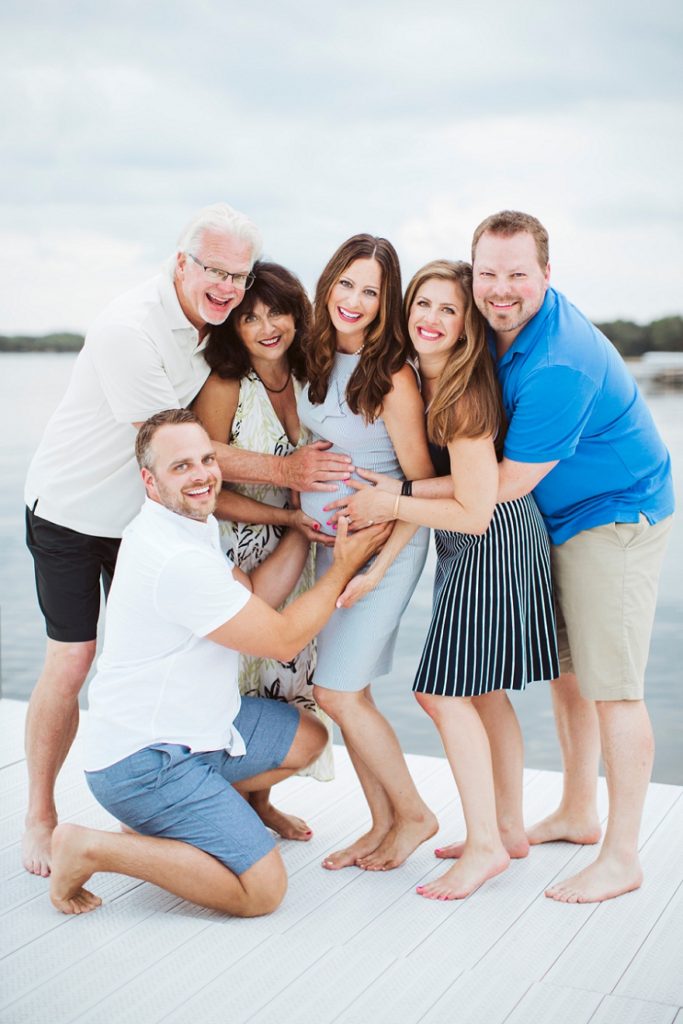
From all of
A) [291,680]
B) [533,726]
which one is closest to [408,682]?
[533,726]

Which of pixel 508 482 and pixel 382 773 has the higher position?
pixel 508 482

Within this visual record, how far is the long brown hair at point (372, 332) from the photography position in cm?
268

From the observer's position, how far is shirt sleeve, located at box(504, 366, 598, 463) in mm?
2455

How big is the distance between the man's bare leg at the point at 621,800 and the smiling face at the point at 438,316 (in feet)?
3.00

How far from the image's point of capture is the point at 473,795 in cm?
268

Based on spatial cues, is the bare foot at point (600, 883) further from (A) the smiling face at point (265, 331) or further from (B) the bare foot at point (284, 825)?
(A) the smiling face at point (265, 331)

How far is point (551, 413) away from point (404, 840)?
113 cm

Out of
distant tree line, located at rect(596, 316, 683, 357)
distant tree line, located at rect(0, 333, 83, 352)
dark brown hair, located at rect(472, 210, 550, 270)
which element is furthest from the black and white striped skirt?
distant tree line, located at rect(0, 333, 83, 352)

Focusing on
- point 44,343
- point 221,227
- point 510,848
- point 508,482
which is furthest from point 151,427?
point 44,343

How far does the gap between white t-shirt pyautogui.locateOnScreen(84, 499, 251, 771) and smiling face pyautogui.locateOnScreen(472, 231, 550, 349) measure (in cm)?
81

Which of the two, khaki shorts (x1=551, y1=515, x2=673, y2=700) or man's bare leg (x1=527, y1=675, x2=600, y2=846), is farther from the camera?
man's bare leg (x1=527, y1=675, x2=600, y2=846)

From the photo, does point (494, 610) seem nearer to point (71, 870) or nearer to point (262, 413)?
point (262, 413)

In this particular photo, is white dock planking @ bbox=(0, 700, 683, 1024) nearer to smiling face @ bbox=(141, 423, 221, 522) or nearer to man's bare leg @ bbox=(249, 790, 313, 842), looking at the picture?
man's bare leg @ bbox=(249, 790, 313, 842)

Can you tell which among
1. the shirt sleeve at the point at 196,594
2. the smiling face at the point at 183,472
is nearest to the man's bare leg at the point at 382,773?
the shirt sleeve at the point at 196,594
